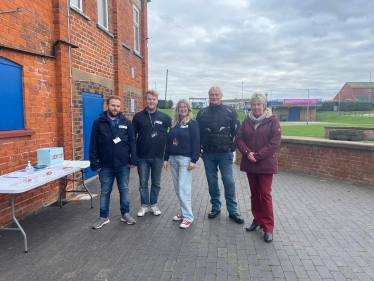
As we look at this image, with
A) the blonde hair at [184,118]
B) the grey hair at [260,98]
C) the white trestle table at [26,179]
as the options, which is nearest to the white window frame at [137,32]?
the white trestle table at [26,179]

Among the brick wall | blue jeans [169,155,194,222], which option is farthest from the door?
the brick wall

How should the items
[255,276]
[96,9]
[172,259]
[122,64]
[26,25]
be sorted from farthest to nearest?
[122,64], [96,9], [26,25], [172,259], [255,276]

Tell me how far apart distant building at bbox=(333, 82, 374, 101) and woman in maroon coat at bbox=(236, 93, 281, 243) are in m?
90.8

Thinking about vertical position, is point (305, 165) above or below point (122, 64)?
below

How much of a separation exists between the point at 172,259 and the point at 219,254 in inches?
22.2

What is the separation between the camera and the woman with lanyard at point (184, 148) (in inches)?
175

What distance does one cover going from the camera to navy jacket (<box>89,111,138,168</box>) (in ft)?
14.1

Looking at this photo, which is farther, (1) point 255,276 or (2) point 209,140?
(2) point 209,140

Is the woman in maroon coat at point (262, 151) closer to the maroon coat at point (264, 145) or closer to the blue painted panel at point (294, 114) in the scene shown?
the maroon coat at point (264, 145)

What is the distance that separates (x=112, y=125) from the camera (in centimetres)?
437

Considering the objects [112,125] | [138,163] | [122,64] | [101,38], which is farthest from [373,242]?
[122,64]

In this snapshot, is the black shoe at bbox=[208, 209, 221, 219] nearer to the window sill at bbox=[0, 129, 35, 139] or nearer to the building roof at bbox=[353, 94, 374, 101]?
the window sill at bbox=[0, 129, 35, 139]

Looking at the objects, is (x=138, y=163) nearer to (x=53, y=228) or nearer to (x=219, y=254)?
(x=53, y=228)

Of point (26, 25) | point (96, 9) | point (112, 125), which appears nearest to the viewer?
point (112, 125)
